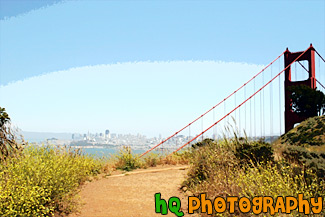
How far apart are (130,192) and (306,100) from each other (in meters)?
11.8

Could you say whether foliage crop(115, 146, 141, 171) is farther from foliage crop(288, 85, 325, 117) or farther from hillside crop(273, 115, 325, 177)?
foliage crop(288, 85, 325, 117)

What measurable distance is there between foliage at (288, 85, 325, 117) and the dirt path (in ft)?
28.0

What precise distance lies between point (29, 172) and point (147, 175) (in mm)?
5536

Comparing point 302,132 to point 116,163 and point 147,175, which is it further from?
point 116,163

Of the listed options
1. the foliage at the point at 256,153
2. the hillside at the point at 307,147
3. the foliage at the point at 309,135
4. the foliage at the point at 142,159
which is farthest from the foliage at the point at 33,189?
the foliage at the point at 309,135

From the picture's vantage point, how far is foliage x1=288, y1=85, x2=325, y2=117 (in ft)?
54.6

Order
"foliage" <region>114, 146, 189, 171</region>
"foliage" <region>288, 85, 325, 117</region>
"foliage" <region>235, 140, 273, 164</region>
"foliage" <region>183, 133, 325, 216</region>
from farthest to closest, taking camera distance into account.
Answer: "foliage" <region>288, 85, 325, 117</region> → "foliage" <region>114, 146, 189, 171</region> → "foliage" <region>235, 140, 273, 164</region> → "foliage" <region>183, 133, 325, 216</region>

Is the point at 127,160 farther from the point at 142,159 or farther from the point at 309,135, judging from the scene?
the point at 309,135

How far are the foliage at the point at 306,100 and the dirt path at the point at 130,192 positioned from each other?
855cm

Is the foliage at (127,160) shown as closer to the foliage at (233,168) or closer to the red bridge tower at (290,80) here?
the foliage at (233,168)

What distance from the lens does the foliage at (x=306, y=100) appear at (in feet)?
54.6

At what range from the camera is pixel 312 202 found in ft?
18.1

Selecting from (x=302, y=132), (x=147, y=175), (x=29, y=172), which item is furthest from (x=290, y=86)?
(x=29, y=172)

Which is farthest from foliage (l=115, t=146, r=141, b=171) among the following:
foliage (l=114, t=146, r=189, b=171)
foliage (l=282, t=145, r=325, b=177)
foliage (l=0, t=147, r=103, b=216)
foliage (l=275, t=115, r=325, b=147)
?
foliage (l=282, t=145, r=325, b=177)
